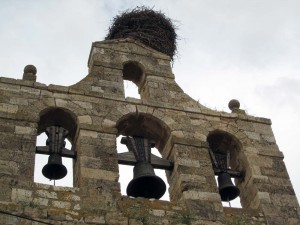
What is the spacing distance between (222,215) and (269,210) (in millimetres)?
768

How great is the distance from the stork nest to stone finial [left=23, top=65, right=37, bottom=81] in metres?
2.47

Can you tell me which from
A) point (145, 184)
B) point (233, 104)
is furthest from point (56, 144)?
point (233, 104)

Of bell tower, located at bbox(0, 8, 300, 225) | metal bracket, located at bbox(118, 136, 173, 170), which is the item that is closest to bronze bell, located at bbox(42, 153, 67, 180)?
bell tower, located at bbox(0, 8, 300, 225)

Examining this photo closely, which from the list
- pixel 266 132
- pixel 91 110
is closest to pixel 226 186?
pixel 266 132

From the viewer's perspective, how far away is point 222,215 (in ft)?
28.2

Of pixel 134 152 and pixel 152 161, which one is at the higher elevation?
pixel 134 152

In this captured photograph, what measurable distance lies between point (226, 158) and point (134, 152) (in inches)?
58.5

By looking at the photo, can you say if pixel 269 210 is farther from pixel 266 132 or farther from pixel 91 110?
pixel 91 110

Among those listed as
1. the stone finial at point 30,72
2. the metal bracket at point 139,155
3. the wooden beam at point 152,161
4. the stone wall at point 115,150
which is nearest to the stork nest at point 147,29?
the stone wall at point 115,150

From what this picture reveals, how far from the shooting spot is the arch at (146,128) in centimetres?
993

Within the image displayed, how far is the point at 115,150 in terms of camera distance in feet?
29.9

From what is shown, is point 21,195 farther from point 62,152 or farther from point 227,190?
point 227,190

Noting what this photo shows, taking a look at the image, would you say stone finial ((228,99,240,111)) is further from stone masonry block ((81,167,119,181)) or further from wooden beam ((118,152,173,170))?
stone masonry block ((81,167,119,181))

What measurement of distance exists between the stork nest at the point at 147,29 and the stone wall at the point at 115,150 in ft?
3.08
